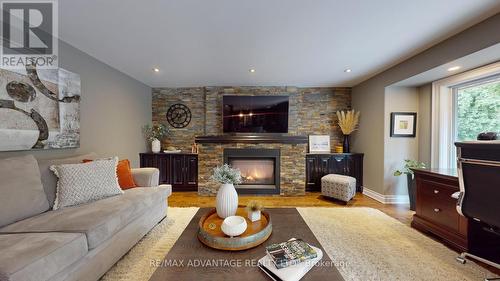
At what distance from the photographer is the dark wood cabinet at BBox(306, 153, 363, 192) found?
159 inches

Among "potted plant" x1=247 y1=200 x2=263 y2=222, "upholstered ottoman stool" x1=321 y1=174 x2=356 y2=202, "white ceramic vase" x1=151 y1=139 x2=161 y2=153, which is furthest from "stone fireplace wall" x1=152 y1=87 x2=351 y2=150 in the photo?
"potted plant" x1=247 y1=200 x2=263 y2=222

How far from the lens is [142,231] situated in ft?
6.67

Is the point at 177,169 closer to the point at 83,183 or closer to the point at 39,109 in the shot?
the point at 83,183

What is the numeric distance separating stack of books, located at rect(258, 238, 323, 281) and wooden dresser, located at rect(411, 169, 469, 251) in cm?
183

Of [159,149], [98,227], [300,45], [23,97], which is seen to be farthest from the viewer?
[159,149]

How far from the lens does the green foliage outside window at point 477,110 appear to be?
241 cm

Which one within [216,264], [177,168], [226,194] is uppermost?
[226,194]

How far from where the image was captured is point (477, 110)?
263 centimetres

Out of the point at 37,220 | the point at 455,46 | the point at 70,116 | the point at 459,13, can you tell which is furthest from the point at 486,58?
the point at 70,116

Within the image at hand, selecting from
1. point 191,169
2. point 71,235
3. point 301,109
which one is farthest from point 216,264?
point 301,109

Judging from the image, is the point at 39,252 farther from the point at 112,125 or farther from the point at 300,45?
the point at 300,45

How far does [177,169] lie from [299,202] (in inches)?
100

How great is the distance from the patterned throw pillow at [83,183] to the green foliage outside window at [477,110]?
4589mm

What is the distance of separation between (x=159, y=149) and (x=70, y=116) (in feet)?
6.04
